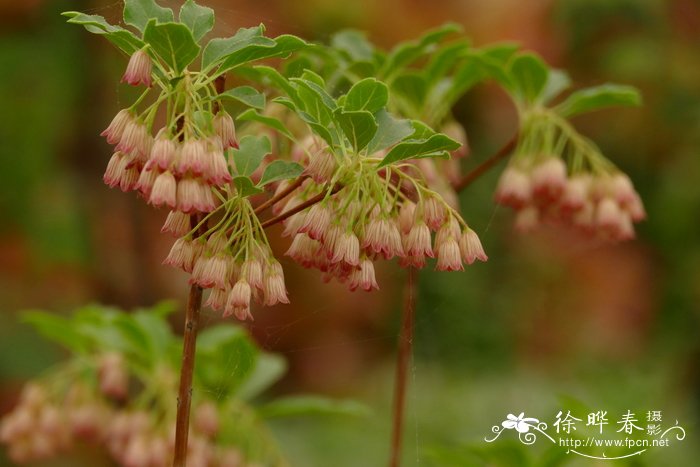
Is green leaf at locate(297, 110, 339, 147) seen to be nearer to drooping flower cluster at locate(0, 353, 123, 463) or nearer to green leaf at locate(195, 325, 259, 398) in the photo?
green leaf at locate(195, 325, 259, 398)

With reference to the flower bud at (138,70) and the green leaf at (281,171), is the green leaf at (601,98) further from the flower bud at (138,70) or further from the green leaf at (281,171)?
the flower bud at (138,70)

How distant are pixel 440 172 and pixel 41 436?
901 mm

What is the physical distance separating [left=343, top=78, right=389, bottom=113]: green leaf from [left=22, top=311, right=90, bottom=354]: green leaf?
96 centimetres

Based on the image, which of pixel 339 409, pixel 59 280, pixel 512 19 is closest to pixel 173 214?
pixel 339 409

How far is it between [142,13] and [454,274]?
158 inches

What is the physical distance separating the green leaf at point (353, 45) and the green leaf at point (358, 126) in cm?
51

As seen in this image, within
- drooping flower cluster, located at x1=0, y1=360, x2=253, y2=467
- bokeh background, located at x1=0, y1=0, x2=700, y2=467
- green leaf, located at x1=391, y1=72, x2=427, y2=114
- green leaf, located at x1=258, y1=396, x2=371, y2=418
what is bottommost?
drooping flower cluster, located at x1=0, y1=360, x2=253, y2=467

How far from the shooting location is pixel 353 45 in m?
1.51

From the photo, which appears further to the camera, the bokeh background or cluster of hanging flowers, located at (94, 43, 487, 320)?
the bokeh background

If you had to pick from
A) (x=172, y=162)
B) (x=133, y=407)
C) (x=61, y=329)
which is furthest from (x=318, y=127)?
(x=61, y=329)

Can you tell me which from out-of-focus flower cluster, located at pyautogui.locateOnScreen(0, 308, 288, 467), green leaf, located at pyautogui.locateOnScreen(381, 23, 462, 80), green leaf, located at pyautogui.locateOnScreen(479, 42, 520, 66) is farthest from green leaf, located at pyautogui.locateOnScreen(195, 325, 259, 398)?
green leaf, located at pyautogui.locateOnScreen(479, 42, 520, 66)

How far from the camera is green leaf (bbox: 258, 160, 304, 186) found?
1.01 meters

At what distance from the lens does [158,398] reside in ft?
5.29

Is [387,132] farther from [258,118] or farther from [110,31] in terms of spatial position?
[110,31]
